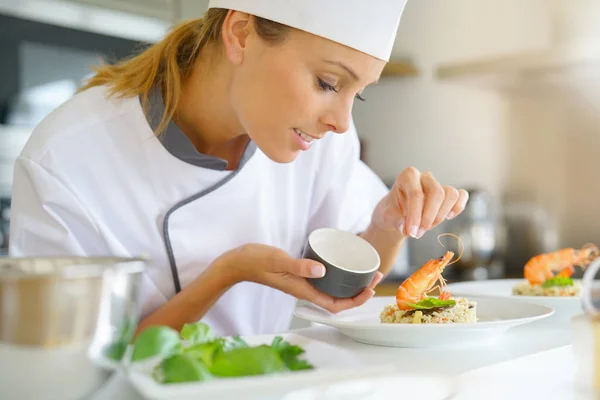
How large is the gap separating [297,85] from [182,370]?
672mm

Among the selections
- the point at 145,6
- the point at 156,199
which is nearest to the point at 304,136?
the point at 156,199

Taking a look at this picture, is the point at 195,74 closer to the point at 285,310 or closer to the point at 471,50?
the point at 285,310

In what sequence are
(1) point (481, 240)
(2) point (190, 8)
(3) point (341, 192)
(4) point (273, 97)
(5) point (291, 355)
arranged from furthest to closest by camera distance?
(1) point (481, 240) → (2) point (190, 8) → (3) point (341, 192) → (4) point (273, 97) → (5) point (291, 355)

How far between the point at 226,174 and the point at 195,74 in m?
0.22

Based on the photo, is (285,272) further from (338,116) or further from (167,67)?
(167,67)

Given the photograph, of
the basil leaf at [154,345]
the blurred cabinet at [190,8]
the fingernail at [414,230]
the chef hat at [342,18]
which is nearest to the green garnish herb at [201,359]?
the basil leaf at [154,345]

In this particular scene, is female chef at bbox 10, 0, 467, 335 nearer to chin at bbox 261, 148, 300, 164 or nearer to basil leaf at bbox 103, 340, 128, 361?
chin at bbox 261, 148, 300, 164

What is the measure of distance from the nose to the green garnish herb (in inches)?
23.2

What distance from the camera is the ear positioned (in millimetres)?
1235

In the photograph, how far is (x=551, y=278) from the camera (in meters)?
1.41

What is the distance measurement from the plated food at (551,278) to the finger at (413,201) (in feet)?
1.18

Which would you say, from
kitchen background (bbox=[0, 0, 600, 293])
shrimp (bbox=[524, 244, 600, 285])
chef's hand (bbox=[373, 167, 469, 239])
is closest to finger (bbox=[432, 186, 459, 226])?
chef's hand (bbox=[373, 167, 469, 239])

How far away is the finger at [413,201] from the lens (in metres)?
1.17

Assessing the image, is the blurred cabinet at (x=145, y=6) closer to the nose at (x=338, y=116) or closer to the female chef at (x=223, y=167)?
the female chef at (x=223, y=167)
